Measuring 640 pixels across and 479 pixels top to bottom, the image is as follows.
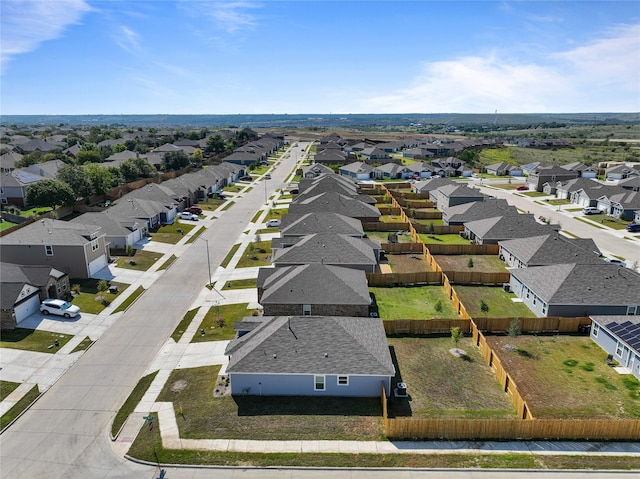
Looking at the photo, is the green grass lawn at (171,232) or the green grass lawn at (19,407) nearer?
the green grass lawn at (19,407)

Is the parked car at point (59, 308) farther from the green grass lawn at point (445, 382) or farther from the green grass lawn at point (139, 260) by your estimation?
the green grass lawn at point (445, 382)

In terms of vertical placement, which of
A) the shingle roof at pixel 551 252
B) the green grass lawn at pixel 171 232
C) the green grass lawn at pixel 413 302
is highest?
the shingle roof at pixel 551 252

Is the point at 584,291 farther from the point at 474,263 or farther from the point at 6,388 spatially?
the point at 6,388

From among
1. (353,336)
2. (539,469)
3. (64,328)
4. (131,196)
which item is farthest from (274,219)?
(539,469)

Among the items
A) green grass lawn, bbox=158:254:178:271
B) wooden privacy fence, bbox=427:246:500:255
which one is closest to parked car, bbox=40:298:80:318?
green grass lawn, bbox=158:254:178:271

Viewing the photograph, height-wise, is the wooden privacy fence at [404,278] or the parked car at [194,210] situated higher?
the parked car at [194,210]

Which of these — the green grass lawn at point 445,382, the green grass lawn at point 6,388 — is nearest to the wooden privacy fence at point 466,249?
the green grass lawn at point 445,382

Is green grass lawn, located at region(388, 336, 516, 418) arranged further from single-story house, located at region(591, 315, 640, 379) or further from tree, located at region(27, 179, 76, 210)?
tree, located at region(27, 179, 76, 210)
